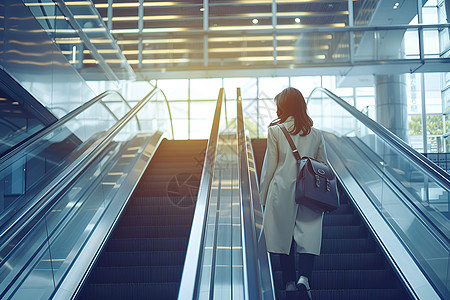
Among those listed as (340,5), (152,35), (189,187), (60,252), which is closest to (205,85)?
(152,35)

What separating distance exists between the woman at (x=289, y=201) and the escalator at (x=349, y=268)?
244 millimetres

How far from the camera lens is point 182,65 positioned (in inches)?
560

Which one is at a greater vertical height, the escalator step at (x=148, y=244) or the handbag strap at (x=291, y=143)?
the handbag strap at (x=291, y=143)

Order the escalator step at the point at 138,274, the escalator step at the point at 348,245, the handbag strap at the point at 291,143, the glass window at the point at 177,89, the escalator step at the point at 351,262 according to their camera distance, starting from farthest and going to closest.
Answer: the glass window at the point at 177,89 → the escalator step at the point at 348,245 → the escalator step at the point at 351,262 → the escalator step at the point at 138,274 → the handbag strap at the point at 291,143

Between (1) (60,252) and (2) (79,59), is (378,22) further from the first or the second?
(1) (60,252)

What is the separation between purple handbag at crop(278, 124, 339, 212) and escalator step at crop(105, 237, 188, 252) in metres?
1.77

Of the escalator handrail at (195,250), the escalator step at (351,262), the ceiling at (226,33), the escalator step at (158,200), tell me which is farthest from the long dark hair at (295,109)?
the ceiling at (226,33)

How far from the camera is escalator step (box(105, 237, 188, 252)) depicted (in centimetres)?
464

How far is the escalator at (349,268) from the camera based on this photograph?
3.71 metres

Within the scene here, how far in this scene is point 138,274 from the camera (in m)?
4.13

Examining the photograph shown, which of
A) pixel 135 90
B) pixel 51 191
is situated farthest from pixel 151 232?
pixel 135 90

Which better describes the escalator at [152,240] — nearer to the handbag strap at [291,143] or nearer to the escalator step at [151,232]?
the escalator step at [151,232]

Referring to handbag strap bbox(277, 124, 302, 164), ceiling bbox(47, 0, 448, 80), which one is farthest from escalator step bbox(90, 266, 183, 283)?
ceiling bbox(47, 0, 448, 80)

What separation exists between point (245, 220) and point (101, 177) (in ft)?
6.72
